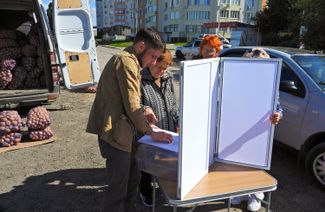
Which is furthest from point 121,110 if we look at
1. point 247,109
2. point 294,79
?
point 294,79

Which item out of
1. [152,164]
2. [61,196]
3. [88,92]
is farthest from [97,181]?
[88,92]

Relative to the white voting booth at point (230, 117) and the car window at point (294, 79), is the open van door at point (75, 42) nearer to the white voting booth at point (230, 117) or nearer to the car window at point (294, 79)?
the car window at point (294, 79)

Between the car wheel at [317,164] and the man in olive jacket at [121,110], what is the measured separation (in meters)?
2.35

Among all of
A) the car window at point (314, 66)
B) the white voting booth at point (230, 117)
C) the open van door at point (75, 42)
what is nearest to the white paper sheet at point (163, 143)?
the white voting booth at point (230, 117)

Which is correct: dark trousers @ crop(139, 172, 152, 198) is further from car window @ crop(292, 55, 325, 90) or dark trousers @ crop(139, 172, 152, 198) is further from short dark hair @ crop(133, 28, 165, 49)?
car window @ crop(292, 55, 325, 90)

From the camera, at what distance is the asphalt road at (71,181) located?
355 cm

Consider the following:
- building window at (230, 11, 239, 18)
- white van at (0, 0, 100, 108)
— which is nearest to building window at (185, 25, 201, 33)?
building window at (230, 11, 239, 18)

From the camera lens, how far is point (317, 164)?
3.91 m

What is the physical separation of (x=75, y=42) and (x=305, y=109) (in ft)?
14.8

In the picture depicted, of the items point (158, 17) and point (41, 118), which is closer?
point (41, 118)

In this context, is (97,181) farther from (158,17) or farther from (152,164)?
(158,17)

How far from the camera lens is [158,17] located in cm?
7762

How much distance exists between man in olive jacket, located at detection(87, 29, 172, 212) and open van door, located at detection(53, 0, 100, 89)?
4271mm

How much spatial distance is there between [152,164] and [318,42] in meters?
8.01
